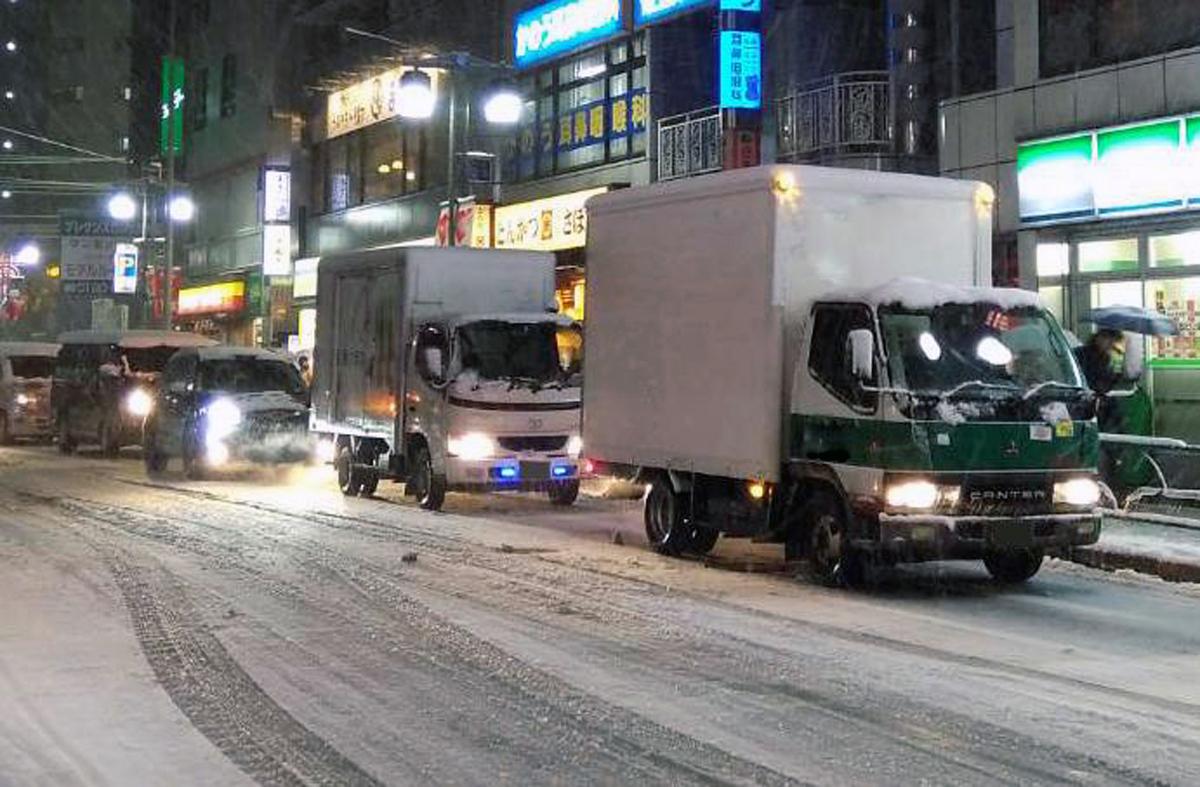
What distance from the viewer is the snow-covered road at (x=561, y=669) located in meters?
5.94

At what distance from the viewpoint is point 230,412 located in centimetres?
2052

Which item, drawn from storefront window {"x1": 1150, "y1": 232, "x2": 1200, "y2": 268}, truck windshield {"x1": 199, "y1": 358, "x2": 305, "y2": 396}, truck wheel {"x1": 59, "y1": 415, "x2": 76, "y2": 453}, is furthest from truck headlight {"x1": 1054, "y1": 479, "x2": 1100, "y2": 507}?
truck wheel {"x1": 59, "y1": 415, "x2": 76, "y2": 453}

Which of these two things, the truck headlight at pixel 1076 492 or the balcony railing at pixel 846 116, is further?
the balcony railing at pixel 846 116

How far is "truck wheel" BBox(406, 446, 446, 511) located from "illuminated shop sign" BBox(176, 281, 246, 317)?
1239 inches

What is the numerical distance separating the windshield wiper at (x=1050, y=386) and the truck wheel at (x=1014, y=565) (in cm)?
143

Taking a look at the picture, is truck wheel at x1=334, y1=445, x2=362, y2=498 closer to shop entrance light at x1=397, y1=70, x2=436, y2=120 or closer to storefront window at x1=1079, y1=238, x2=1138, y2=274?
shop entrance light at x1=397, y1=70, x2=436, y2=120

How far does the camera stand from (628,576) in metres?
11.3

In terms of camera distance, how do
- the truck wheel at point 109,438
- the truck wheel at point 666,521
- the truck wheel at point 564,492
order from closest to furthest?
1. the truck wheel at point 666,521
2. the truck wheel at point 564,492
3. the truck wheel at point 109,438

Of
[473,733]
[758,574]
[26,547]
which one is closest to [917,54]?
[758,574]

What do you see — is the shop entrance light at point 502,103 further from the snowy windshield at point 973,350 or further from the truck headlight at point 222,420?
the snowy windshield at point 973,350

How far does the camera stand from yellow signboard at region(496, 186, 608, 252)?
92.4 ft

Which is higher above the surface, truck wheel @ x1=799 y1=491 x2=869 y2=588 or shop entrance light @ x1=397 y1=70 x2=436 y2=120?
shop entrance light @ x1=397 y1=70 x2=436 y2=120

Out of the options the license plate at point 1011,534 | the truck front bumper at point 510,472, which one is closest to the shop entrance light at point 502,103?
the truck front bumper at point 510,472

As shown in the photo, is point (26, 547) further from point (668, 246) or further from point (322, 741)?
point (322, 741)
